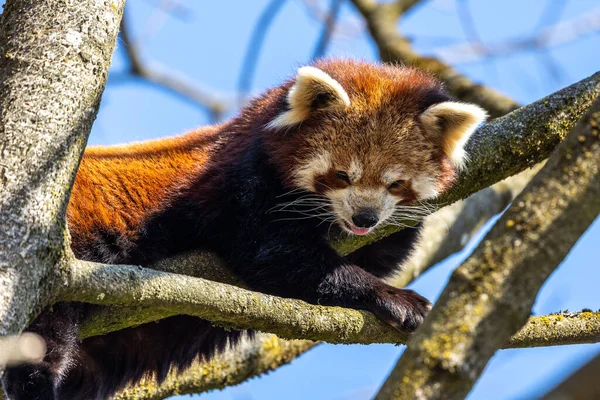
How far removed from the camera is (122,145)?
478 centimetres

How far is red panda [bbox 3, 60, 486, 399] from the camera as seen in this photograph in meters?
4.01

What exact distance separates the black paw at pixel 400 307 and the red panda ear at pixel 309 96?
3.66ft

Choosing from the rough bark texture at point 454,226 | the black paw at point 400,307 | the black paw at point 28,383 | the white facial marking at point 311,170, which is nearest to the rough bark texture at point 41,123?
the black paw at point 28,383

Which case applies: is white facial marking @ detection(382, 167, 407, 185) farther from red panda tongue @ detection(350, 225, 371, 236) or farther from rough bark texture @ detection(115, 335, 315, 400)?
rough bark texture @ detection(115, 335, 315, 400)

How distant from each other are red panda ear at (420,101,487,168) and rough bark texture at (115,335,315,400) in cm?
179

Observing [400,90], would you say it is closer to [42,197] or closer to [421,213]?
[421,213]

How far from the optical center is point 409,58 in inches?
243

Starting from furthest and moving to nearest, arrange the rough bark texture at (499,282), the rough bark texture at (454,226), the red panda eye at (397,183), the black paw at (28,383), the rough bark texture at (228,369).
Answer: the rough bark texture at (454,226), the rough bark texture at (228,369), the red panda eye at (397,183), the black paw at (28,383), the rough bark texture at (499,282)

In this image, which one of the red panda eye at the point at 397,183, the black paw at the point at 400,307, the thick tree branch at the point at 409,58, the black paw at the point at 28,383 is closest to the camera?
the black paw at the point at 28,383

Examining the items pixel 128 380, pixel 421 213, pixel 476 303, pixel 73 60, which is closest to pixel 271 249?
pixel 421 213

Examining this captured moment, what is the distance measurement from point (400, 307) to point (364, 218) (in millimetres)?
569

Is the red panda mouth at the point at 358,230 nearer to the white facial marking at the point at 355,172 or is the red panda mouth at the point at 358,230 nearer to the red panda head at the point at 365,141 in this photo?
the red panda head at the point at 365,141

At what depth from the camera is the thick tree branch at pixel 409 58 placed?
5.74 meters

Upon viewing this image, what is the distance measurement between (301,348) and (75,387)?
1.59 metres
